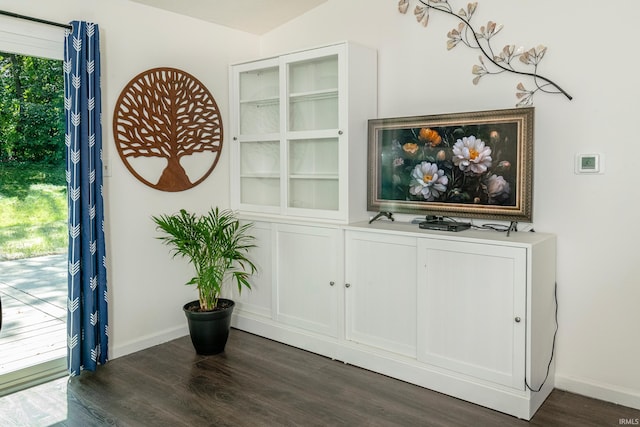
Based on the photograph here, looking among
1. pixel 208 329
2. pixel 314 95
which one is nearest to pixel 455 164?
pixel 314 95

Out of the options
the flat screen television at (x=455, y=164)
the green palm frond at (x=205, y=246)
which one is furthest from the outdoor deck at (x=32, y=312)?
the flat screen television at (x=455, y=164)

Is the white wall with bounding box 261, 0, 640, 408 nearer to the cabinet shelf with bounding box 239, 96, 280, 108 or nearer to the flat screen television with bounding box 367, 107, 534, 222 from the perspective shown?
the flat screen television with bounding box 367, 107, 534, 222

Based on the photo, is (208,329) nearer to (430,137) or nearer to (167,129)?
(167,129)

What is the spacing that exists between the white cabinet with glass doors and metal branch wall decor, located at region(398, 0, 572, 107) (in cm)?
53

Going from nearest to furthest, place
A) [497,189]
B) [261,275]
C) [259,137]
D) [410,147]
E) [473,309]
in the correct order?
1. [473,309]
2. [497,189]
3. [410,147]
4. [261,275]
5. [259,137]

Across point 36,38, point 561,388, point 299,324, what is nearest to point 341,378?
point 299,324

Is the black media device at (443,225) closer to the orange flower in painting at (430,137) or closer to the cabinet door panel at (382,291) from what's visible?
the cabinet door panel at (382,291)

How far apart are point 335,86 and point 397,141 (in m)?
0.58

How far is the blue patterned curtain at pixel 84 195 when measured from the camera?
302 centimetres

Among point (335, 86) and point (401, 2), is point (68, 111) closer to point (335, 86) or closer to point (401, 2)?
point (335, 86)

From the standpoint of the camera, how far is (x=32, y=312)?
312cm

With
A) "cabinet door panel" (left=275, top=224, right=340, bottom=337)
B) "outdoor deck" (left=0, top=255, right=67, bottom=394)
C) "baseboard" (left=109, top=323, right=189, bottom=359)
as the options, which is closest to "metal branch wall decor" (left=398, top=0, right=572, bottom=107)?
"cabinet door panel" (left=275, top=224, right=340, bottom=337)

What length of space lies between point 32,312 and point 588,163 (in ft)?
10.8

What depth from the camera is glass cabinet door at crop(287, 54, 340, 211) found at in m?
3.50
